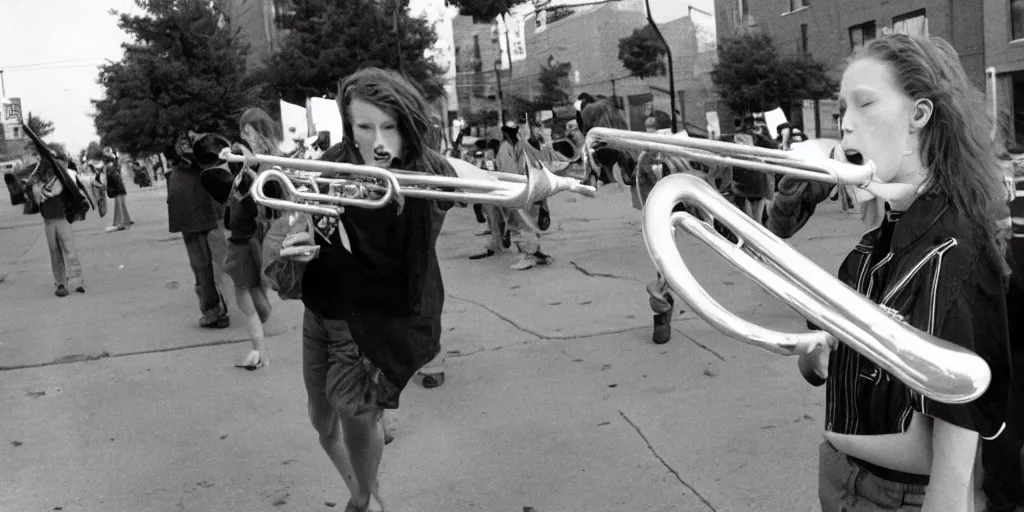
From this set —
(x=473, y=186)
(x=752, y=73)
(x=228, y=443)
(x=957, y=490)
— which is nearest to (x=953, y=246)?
→ (x=957, y=490)

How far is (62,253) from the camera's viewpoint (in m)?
10.6

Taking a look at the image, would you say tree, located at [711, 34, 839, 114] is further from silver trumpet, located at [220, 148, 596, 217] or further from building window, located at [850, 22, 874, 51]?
silver trumpet, located at [220, 148, 596, 217]

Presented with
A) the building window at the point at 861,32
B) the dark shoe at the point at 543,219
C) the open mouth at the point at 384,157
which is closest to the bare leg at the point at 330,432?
the open mouth at the point at 384,157

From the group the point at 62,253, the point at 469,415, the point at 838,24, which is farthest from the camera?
the point at 838,24

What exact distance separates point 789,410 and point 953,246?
11.5 ft

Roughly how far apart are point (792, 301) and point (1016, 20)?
86.7 ft

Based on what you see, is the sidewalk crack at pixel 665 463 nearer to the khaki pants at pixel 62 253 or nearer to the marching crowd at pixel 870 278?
the marching crowd at pixel 870 278

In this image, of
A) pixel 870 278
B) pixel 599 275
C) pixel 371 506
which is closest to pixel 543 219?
pixel 599 275

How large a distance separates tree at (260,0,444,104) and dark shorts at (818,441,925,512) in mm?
34455

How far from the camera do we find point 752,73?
29.7 meters

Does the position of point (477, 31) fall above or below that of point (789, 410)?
above

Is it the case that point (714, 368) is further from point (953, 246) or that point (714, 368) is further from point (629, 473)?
point (953, 246)

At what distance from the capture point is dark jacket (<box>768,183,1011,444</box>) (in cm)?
160

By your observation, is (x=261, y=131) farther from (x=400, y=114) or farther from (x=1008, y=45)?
(x=1008, y=45)
